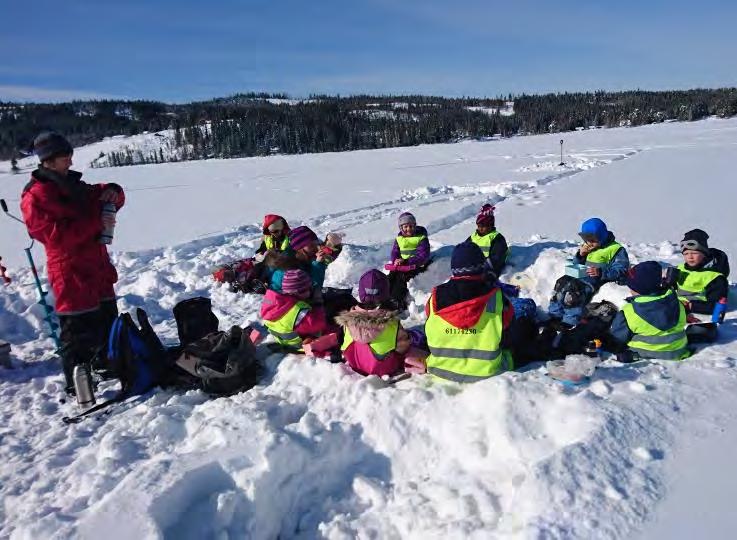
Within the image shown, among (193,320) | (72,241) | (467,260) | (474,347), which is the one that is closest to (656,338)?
(474,347)

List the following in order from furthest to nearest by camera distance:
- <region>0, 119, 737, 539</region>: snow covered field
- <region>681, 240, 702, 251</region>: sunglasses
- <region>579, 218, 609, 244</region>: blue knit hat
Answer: <region>579, 218, 609, 244</region>: blue knit hat < <region>681, 240, 702, 251</region>: sunglasses < <region>0, 119, 737, 539</region>: snow covered field

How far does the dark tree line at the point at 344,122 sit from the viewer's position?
82.1 metres

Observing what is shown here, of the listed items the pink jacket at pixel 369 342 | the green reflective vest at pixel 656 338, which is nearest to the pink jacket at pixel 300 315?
the pink jacket at pixel 369 342

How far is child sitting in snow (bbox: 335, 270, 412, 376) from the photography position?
3818mm

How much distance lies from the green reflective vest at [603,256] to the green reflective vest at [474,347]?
2.59m

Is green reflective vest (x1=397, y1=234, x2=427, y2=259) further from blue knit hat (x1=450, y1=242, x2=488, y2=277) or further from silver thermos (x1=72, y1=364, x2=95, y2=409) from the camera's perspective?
silver thermos (x1=72, y1=364, x2=95, y2=409)

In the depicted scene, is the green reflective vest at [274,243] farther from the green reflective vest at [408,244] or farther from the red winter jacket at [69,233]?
the red winter jacket at [69,233]

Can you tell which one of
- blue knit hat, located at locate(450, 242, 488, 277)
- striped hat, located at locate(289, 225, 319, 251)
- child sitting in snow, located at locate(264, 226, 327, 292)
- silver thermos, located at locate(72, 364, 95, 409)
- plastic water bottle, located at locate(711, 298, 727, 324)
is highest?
blue knit hat, located at locate(450, 242, 488, 277)

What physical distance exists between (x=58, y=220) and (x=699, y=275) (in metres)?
5.69

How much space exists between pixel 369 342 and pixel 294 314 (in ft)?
2.99

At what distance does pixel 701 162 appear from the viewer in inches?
662

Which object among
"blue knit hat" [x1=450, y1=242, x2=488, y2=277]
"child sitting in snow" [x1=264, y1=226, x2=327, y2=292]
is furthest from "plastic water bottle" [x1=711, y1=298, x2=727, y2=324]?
"child sitting in snow" [x1=264, y1=226, x2=327, y2=292]

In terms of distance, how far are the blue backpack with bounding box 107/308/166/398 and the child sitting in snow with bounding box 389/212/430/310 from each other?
9.63 ft

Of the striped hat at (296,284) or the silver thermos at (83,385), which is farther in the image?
the striped hat at (296,284)
